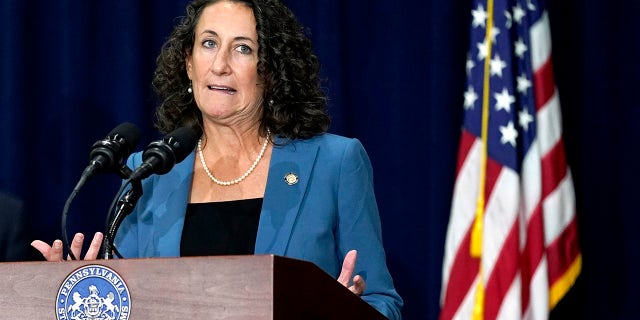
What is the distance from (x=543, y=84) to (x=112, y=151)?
1.85 meters

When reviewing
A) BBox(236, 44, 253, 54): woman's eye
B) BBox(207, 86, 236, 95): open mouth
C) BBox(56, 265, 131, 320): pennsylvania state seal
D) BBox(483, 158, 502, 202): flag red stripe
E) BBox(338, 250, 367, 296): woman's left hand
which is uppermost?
BBox(236, 44, 253, 54): woman's eye

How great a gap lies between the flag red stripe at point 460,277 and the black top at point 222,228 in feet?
3.41

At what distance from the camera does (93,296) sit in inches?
57.7

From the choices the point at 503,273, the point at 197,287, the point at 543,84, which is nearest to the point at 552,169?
the point at 543,84

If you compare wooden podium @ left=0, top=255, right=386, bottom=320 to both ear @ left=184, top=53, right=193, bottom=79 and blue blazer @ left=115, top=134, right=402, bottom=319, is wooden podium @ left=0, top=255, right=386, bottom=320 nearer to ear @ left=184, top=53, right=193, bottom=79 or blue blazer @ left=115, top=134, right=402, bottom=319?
blue blazer @ left=115, top=134, right=402, bottom=319

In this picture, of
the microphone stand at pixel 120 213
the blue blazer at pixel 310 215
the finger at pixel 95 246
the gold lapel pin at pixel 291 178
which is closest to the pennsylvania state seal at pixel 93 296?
the microphone stand at pixel 120 213

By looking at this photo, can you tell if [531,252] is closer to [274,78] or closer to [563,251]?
[563,251]

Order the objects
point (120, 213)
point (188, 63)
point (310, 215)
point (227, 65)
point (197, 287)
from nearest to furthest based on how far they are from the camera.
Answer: point (197, 287) → point (120, 213) → point (310, 215) → point (227, 65) → point (188, 63)

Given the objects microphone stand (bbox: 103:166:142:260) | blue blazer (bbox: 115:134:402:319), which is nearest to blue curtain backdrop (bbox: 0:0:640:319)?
blue blazer (bbox: 115:134:402:319)

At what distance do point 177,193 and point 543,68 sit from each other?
4.66ft

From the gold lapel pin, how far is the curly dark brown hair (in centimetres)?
17

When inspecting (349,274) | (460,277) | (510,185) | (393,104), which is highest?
(349,274)

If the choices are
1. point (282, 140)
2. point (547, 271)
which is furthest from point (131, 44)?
point (547, 271)

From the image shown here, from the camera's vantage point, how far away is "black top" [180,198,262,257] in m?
2.37
